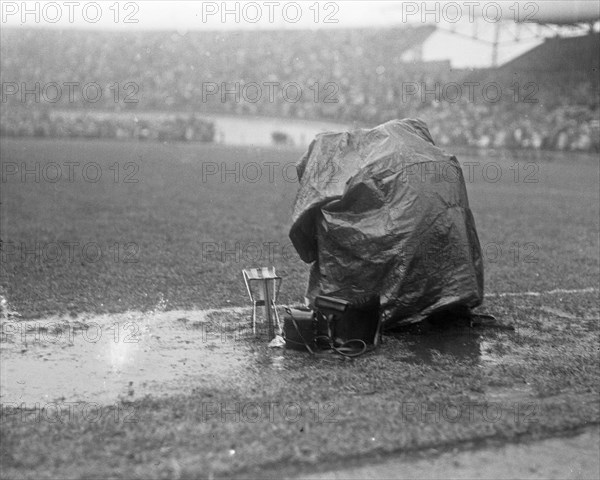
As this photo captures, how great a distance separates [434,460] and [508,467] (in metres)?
0.37

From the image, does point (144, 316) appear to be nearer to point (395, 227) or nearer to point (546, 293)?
point (395, 227)

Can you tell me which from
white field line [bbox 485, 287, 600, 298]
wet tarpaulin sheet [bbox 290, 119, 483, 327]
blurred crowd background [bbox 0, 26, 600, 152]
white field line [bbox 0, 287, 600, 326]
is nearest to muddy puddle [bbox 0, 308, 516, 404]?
white field line [bbox 0, 287, 600, 326]

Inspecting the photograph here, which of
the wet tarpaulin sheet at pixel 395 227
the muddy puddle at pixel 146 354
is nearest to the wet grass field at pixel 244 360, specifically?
the muddy puddle at pixel 146 354

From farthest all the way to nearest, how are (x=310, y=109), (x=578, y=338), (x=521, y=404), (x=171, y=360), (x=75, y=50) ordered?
(x=75, y=50) < (x=310, y=109) < (x=578, y=338) < (x=171, y=360) < (x=521, y=404)

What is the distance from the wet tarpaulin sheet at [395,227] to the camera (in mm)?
5676

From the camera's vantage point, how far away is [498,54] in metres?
29.9

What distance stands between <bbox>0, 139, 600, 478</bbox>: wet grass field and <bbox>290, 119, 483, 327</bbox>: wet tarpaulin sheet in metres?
0.42

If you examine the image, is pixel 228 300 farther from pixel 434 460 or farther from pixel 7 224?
pixel 7 224

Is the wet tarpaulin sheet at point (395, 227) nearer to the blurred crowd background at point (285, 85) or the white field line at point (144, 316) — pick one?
the white field line at point (144, 316)

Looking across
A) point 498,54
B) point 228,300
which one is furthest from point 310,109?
point 228,300

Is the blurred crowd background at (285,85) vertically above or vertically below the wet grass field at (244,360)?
above

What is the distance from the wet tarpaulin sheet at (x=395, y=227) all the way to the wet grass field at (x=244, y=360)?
1.38 feet

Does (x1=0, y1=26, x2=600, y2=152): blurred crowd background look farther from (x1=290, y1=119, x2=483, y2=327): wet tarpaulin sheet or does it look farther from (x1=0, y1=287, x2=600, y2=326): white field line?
(x1=0, y1=287, x2=600, y2=326): white field line

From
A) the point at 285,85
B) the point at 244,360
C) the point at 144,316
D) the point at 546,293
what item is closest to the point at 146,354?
the point at 244,360
